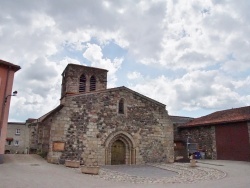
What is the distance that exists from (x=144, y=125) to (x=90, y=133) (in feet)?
14.6

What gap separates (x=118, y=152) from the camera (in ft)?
63.6

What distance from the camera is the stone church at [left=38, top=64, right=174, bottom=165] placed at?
17.4 m

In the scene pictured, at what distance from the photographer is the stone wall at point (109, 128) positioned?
17.5m

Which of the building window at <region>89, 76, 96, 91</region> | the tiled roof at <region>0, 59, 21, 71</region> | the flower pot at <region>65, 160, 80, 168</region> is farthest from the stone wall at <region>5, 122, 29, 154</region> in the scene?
the flower pot at <region>65, 160, 80, 168</region>

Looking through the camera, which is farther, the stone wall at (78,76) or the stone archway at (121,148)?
the stone wall at (78,76)

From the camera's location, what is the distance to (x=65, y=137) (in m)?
17.3

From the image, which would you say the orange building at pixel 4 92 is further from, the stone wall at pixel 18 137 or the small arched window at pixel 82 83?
the stone wall at pixel 18 137

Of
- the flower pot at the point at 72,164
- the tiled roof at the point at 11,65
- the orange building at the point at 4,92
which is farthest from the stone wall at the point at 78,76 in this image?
the flower pot at the point at 72,164

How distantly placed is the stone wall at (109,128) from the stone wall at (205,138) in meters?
5.05

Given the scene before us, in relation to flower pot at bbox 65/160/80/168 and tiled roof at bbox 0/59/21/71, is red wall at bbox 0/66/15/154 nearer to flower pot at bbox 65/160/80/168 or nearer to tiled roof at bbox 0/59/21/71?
tiled roof at bbox 0/59/21/71

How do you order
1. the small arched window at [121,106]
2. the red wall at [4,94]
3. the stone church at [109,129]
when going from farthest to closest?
the small arched window at [121,106] → the stone church at [109,129] → the red wall at [4,94]

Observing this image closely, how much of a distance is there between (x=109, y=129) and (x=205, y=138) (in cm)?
1059

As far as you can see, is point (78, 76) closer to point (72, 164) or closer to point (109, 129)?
point (109, 129)

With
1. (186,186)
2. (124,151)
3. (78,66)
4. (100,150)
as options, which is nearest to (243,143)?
(124,151)
